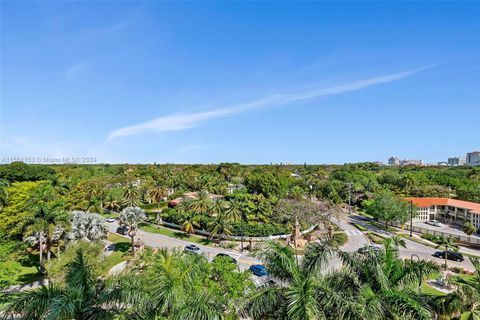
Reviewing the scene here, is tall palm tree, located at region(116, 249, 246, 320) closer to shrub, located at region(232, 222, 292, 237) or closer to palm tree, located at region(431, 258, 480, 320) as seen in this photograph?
palm tree, located at region(431, 258, 480, 320)

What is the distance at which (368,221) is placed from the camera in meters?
67.4

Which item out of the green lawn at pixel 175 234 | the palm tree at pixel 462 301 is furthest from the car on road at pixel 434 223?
the palm tree at pixel 462 301

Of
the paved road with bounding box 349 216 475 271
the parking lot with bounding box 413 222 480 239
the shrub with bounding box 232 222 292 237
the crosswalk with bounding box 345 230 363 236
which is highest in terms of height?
the shrub with bounding box 232 222 292 237

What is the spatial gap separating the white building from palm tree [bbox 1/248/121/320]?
6792 centimetres

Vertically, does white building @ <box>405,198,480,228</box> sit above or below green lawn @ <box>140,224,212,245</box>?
above

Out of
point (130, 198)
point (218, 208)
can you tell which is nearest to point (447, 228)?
point (218, 208)

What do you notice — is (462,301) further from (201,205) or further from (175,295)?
(201,205)

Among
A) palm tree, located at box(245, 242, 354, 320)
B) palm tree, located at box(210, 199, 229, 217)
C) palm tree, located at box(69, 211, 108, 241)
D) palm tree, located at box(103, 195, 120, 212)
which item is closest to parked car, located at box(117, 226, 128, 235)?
palm tree, located at box(210, 199, 229, 217)

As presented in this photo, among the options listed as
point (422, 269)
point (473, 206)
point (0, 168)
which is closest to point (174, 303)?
point (422, 269)

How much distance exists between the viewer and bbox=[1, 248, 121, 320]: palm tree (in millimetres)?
10375

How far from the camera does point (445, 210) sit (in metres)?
67.6

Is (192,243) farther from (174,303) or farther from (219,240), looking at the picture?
(174,303)

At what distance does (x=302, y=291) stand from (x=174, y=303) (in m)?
4.61

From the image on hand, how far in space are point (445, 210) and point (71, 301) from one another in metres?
77.9
